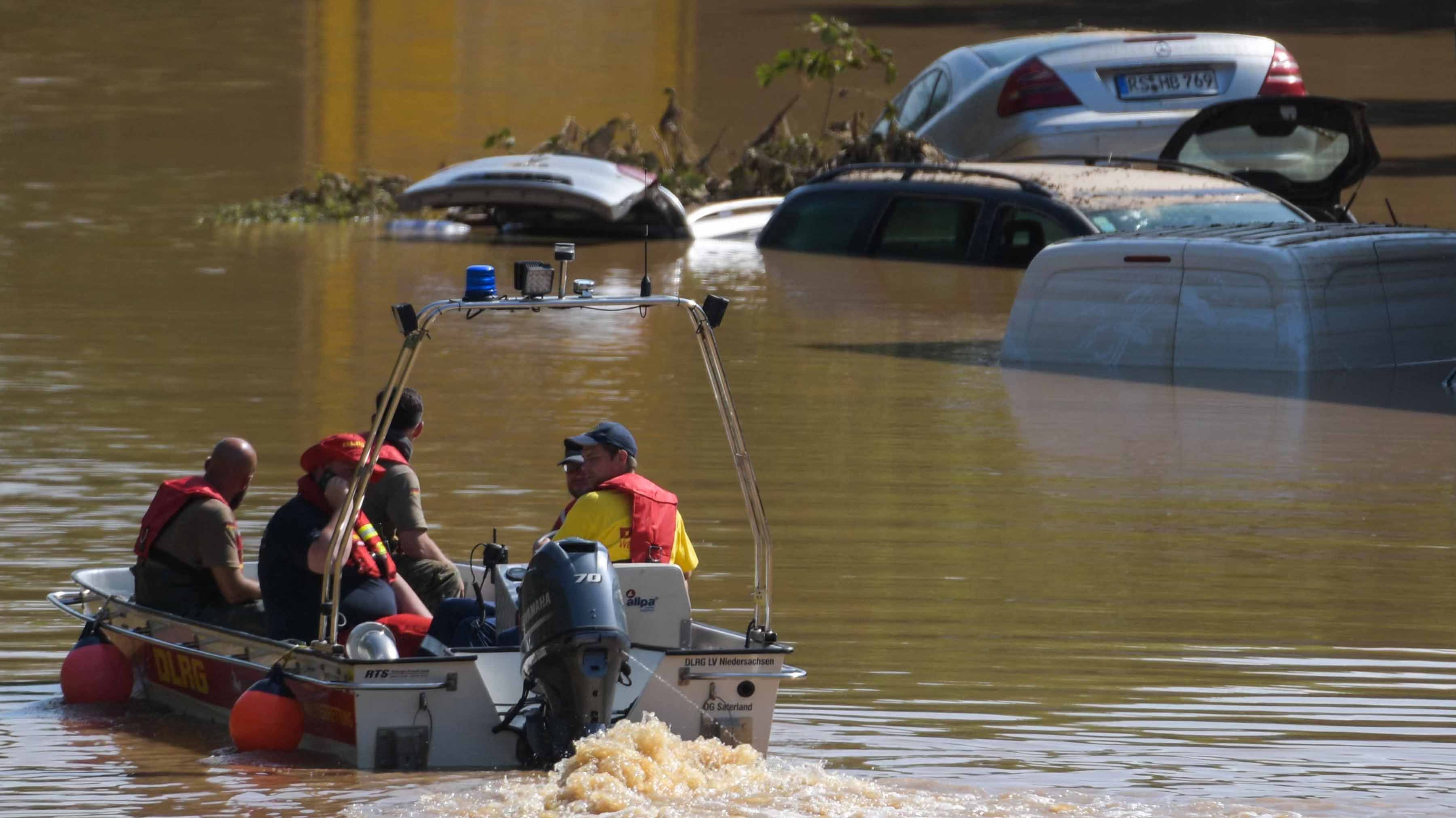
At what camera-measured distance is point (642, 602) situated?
826 centimetres

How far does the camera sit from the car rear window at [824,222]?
71.2 feet

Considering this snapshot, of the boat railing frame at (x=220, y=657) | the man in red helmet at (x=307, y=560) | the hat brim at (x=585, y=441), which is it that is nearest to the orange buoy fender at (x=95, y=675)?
the boat railing frame at (x=220, y=657)

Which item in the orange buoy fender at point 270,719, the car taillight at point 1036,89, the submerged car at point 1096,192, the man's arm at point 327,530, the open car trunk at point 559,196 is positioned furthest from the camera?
the open car trunk at point 559,196

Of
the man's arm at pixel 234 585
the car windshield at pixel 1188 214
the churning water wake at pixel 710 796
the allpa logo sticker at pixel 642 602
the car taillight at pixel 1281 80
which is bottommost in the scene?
the churning water wake at pixel 710 796

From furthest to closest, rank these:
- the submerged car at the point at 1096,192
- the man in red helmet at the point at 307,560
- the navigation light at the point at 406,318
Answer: the submerged car at the point at 1096,192, the man in red helmet at the point at 307,560, the navigation light at the point at 406,318

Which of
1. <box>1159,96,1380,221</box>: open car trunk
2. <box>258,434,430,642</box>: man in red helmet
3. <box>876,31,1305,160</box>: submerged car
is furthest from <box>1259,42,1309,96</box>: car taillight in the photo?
<box>258,434,430,642</box>: man in red helmet

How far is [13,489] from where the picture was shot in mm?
12133

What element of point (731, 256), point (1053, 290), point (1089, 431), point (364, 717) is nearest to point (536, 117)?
point (731, 256)

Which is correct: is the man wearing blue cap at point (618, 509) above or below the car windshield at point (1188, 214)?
below

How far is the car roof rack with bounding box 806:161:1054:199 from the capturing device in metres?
19.4

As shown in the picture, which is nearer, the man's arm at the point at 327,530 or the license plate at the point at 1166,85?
the man's arm at the point at 327,530

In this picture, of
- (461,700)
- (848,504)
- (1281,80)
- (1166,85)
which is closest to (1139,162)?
(1166,85)

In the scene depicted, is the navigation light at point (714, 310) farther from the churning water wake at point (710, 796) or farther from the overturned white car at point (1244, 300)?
the overturned white car at point (1244, 300)

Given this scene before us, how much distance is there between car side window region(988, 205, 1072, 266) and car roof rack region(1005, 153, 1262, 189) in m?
0.48
